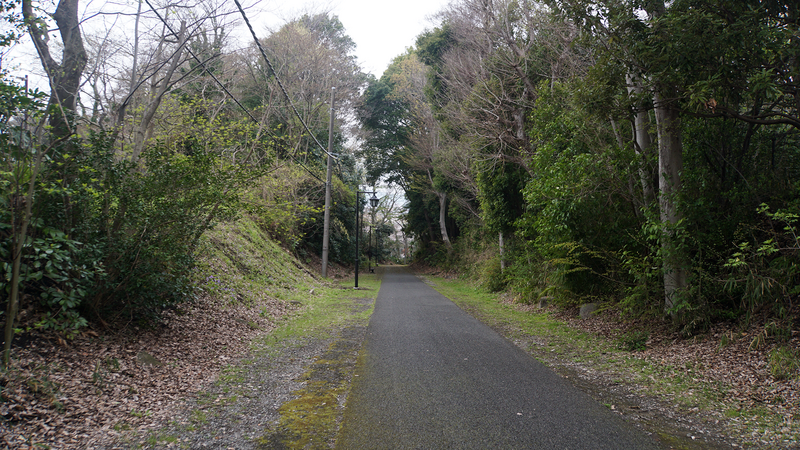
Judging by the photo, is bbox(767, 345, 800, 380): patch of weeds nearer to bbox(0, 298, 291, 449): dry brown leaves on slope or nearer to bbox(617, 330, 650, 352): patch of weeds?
bbox(617, 330, 650, 352): patch of weeds

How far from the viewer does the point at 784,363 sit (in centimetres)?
467

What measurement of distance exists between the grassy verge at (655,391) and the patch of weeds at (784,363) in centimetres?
57

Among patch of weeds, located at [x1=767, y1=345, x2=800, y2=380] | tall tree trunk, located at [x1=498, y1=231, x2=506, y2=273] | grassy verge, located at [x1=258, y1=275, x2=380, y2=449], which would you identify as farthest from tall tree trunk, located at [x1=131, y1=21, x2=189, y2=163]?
tall tree trunk, located at [x1=498, y1=231, x2=506, y2=273]

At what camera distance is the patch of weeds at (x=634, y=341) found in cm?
653

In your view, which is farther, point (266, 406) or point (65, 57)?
point (65, 57)

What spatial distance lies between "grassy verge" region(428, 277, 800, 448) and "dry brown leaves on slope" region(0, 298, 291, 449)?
178 inches

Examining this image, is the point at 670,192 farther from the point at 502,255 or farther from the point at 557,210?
the point at 502,255

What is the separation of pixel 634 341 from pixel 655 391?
2178mm

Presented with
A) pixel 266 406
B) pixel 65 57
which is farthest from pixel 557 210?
pixel 65 57

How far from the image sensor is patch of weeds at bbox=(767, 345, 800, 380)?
4.55m

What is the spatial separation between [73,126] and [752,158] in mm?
9946

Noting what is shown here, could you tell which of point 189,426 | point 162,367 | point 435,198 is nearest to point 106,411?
point 189,426

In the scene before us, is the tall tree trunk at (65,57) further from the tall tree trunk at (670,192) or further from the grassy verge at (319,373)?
the tall tree trunk at (670,192)

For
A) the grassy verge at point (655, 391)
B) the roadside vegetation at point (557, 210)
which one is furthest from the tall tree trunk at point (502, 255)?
the grassy verge at point (655, 391)
